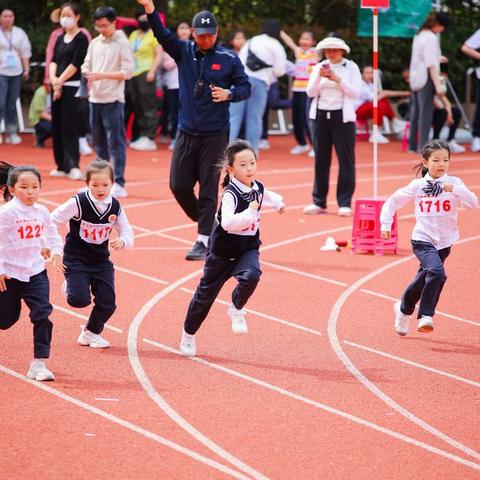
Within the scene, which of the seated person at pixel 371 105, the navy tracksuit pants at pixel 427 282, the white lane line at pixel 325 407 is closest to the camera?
the white lane line at pixel 325 407

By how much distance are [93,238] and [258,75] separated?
37.2 feet

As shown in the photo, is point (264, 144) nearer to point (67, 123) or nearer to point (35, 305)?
point (67, 123)

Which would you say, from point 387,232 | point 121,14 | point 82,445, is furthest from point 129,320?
point 121,14

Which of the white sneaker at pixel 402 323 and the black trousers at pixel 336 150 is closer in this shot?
the white sneaker at pixel 402 323

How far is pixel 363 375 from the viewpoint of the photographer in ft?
28.4

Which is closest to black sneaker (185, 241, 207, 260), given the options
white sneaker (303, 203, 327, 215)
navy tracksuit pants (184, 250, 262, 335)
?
white sneaker (303, 203, 327, 215)

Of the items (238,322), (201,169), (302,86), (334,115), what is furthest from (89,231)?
(302,86)

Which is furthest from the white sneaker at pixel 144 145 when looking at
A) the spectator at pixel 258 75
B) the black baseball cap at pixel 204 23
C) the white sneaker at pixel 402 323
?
the white sneaker at pixel 402 323

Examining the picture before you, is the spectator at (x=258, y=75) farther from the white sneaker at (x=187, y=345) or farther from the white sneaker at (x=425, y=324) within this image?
the white sneaker at (x=187, y=345)

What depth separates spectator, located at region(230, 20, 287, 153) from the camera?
19531mm

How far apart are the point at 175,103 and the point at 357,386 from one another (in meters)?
14.1

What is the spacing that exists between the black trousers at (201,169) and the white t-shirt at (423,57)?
8.88 meters

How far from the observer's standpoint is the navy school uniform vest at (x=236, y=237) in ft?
28.9

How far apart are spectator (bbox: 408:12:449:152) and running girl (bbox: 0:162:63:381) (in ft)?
43.0
